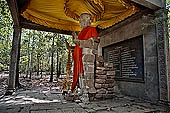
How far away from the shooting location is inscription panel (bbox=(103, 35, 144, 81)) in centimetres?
458

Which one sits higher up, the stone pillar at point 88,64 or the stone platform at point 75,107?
the stone pillar at point 88,64

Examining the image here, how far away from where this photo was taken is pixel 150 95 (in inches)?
160

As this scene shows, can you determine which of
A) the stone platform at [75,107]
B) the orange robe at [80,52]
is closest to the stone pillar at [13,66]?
the stone platform at [75,107]

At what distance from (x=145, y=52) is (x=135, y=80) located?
1.05 meters

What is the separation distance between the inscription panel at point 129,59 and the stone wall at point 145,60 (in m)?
0.18

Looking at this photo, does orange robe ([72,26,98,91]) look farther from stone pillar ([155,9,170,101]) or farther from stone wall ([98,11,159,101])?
stone pillar ([155,9,170,101])

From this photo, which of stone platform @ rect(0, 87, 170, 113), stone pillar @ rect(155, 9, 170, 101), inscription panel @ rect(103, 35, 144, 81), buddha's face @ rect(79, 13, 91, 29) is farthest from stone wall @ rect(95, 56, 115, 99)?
stone pillar @ rect(155, 9, 170, 101)

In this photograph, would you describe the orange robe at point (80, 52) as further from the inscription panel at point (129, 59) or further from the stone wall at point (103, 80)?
the inscription panel at point (129, 59)

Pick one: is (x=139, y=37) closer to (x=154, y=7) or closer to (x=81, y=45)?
(x=154, y=7)

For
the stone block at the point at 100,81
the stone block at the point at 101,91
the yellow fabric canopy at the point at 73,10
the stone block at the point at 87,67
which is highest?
the yellow fabric canopy at the point at 73,10

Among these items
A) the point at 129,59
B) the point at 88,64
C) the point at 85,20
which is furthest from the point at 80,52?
the point at 129,59

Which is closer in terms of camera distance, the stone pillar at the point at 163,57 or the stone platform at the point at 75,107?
the stone platform at the point at 75,107

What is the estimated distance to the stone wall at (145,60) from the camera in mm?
3983

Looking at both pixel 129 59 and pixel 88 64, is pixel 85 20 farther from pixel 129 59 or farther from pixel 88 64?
pixel 129 59
